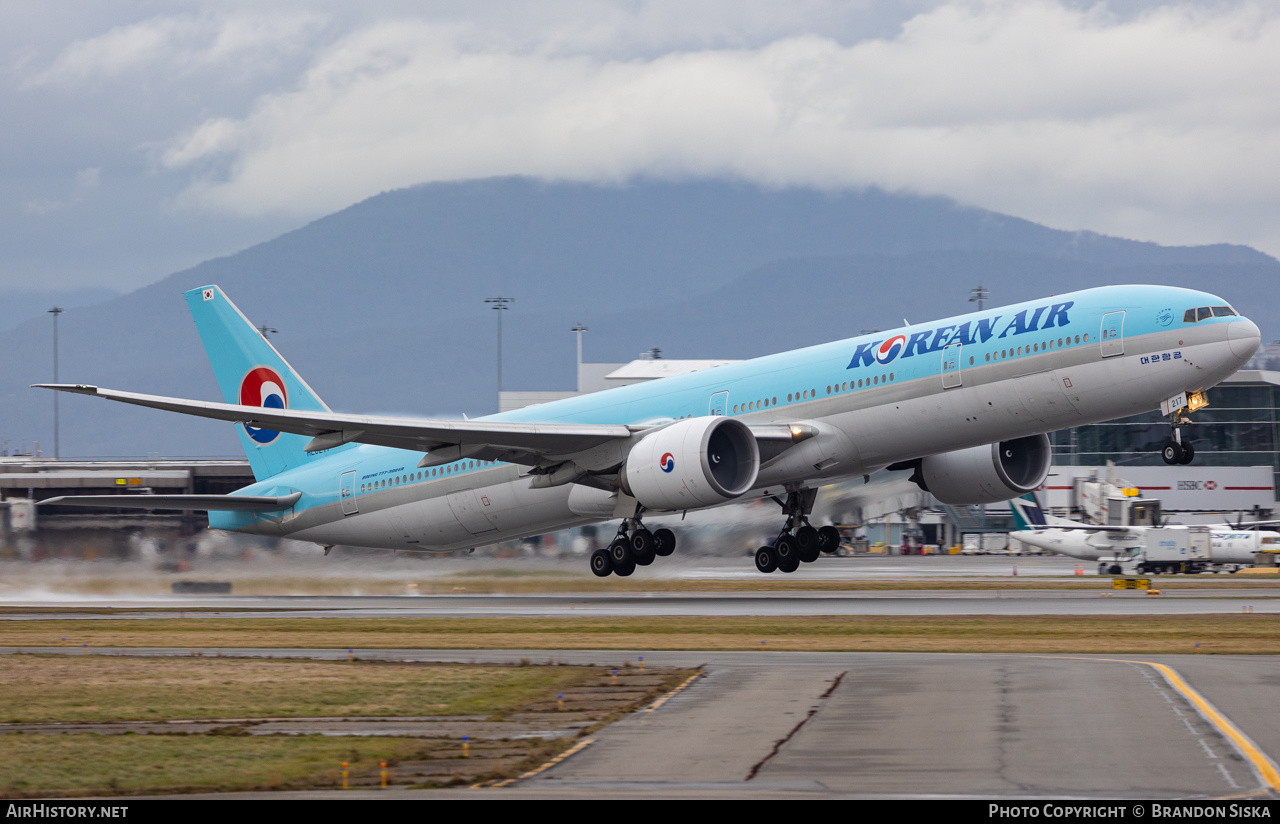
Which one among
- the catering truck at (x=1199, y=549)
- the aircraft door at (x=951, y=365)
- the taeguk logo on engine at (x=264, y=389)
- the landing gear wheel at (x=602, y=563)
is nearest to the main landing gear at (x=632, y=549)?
the landing gear wheel at (x=602, y=563)

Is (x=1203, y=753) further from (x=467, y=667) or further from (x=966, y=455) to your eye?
(x=966, y=455)

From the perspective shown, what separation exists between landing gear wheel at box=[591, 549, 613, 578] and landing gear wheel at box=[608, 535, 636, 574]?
156 mm

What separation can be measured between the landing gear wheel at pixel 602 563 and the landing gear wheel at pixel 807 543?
526 cm

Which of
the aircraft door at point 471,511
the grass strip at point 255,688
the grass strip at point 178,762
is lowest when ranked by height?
the grass strip at point 255,688

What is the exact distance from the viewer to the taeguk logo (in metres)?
33.2

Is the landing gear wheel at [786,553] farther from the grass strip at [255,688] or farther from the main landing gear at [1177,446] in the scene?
the grass strip at [255,688]

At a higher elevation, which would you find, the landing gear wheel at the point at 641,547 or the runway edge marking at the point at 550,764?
the landing gear wheel at the point at 641,547

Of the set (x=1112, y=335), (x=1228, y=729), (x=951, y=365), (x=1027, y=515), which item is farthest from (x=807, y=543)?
(x=1027, y=515)

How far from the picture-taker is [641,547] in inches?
1481

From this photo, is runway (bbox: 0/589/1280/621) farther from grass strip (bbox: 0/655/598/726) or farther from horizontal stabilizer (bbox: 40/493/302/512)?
grass strip (bbox: 0/655/598/726)

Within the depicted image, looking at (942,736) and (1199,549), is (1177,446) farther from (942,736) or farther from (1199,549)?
(1199,549)

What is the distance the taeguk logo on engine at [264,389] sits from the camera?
43.2 meters

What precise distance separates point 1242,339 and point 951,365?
620cm

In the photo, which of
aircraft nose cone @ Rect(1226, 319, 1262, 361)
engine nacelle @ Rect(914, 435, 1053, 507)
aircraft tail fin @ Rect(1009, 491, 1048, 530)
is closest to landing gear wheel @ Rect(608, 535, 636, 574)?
engine nacelle @ Rect(914, 435, 1053, 507)
